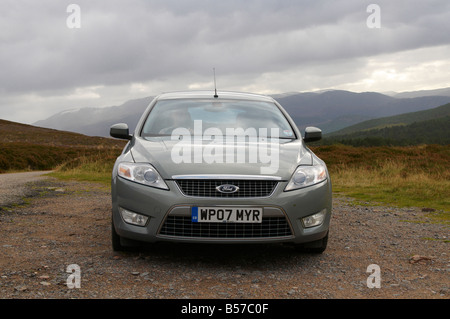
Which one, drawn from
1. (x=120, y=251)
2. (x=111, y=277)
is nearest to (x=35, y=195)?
(x=120, y=251)

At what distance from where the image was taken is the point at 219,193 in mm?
3846

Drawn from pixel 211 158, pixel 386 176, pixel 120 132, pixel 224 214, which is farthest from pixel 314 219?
pixel 386 176

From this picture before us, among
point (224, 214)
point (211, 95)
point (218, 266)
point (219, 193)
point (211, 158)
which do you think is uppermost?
point (211, 95)

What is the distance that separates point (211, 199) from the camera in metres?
3.82

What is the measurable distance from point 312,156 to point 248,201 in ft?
3.55

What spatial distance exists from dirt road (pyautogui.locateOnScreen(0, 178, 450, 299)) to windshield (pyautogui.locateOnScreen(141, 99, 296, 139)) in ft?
4.07

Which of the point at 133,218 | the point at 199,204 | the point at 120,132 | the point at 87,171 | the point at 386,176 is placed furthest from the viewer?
the point at 87,171

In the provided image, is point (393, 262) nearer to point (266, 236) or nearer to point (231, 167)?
point (266, 236)

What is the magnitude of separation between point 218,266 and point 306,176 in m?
1.13

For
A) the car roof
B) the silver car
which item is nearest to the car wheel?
the silver car

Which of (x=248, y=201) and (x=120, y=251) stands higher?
(x=248, y=201)

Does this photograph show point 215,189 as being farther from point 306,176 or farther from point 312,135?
point 312,135

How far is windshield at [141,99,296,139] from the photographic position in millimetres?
4988
